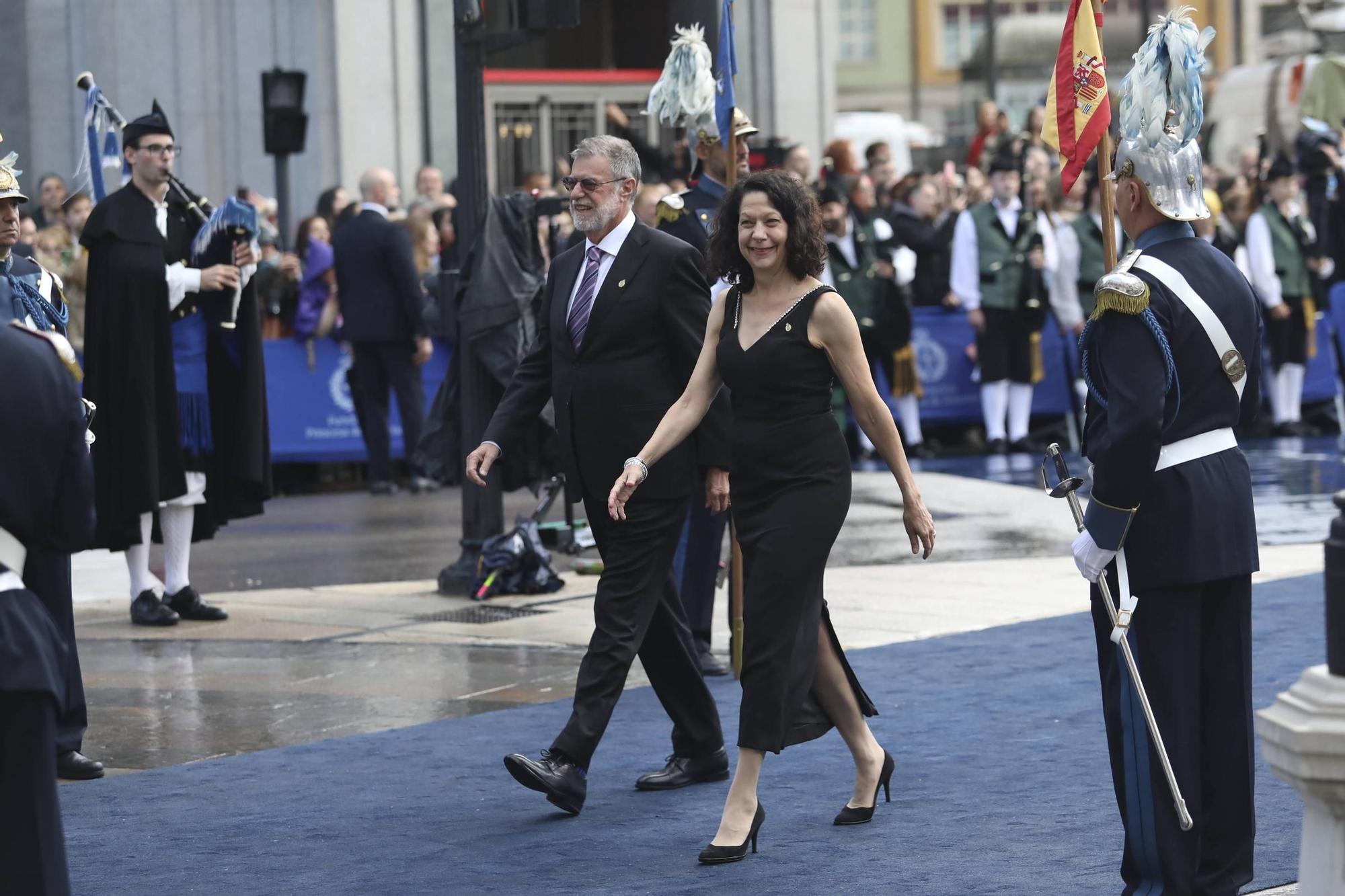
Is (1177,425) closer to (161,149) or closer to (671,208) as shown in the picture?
(671,208)

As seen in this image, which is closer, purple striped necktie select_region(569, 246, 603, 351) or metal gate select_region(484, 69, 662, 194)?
purple striped necktie select_region(569, 246, 603, 351)

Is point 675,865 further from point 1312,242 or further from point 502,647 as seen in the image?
point 1312,242

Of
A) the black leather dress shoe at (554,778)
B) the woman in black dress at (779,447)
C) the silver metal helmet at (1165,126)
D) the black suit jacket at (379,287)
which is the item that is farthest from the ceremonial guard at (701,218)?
the black suit jacket at (379,287)

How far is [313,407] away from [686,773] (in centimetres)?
1002

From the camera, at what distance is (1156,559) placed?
5.33 metres

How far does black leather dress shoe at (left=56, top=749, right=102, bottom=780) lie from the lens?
7.50m

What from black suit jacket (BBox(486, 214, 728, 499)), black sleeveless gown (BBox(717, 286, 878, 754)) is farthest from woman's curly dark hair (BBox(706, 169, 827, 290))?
black suit jacket (BBox(486, 214, 728, 499))

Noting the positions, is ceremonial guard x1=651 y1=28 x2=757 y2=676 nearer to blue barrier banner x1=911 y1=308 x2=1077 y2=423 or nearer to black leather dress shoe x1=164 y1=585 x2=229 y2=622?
black leather dress shoe x1=164 y1=585 x2=229 y2=622

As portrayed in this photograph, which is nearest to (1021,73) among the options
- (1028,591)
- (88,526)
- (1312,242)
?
Answer: (1312,242)

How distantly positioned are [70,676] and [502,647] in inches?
125

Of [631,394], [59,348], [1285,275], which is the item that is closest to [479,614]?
[631,394]

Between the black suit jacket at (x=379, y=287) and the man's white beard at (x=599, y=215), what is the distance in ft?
28.4

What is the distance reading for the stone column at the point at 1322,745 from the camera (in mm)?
4168

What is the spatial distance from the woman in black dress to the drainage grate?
4.11 meters
